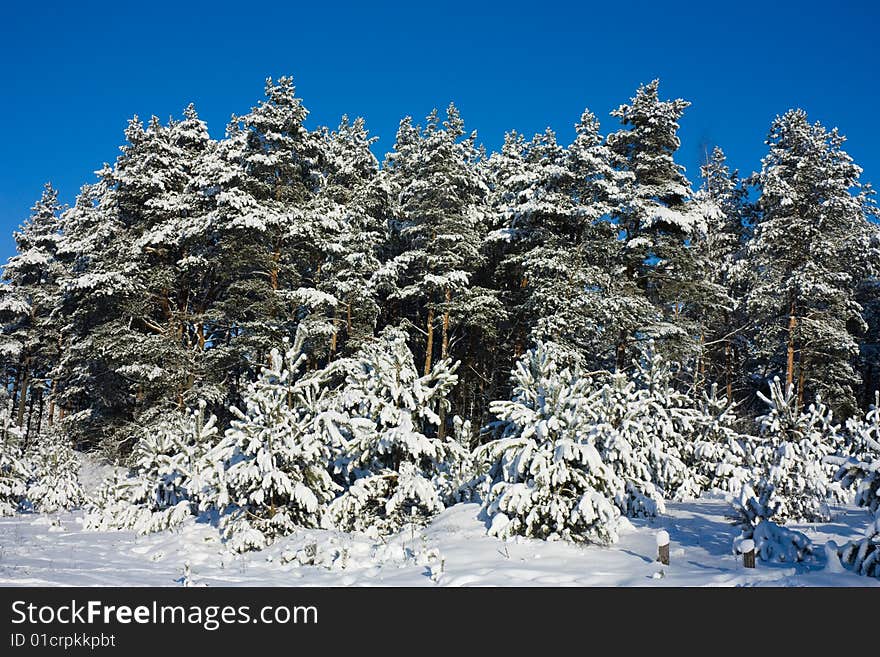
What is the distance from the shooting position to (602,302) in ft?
68.8

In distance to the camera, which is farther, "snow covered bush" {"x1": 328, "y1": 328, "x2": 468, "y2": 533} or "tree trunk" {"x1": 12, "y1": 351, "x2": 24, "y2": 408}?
"tree trunk" {"x1": 12, "y1": 351, "x2": 24, "y2": 408}

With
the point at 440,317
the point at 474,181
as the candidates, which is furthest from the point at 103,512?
the point at 474,181

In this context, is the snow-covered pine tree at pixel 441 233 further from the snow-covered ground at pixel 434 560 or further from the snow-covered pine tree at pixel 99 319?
the snow-covered ground at pixel 434 560

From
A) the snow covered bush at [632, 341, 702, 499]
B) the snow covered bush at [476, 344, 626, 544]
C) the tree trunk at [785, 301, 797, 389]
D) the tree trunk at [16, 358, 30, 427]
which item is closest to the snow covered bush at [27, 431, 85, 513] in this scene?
the snow covered bush at [476, 344, 626, 544]

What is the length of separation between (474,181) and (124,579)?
799 inches

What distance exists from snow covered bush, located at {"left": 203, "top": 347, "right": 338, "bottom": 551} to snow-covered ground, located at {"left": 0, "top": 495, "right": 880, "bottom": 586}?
1.40ft

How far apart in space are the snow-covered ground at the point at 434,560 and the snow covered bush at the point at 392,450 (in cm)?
64

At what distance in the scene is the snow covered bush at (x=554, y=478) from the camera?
31.5 feet

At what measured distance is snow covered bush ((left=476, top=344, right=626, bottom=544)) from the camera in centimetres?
961

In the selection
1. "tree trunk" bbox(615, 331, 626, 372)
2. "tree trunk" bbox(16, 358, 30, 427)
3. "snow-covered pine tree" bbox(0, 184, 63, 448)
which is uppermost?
"snow-covered pine tree" bbox(0, 184, 63, 448)

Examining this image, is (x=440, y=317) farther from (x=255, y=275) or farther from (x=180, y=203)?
(x=180, y=203)

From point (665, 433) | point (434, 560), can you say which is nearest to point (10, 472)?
point (434, 560)

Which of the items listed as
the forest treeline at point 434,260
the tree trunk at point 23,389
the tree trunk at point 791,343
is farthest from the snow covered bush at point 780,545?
the tree trunk at point 23,389

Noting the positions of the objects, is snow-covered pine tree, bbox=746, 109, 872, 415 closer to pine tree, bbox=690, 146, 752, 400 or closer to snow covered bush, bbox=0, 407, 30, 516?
pine tree, bbox=690, 146, 752, 400
